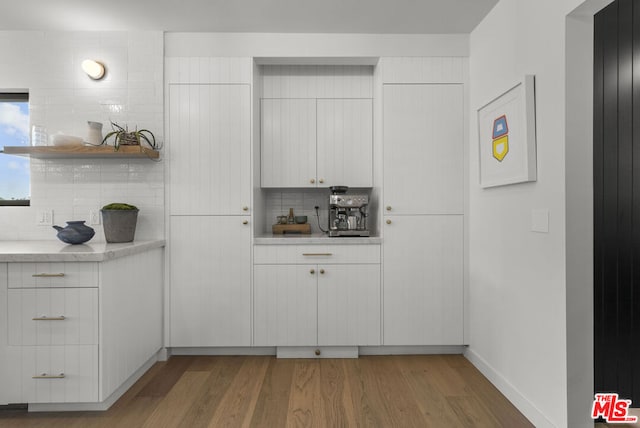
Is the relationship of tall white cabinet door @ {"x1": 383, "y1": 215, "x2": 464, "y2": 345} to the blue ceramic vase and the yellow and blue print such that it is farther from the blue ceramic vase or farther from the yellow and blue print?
the blue ceramic vase

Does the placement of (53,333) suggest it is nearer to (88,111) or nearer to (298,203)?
(88,111)

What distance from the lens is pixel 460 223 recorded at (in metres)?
2.98

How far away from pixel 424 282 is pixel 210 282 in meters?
1.63

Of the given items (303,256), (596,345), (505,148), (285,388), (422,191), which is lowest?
(285,388)

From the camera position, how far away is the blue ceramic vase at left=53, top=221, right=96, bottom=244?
99.0 inches

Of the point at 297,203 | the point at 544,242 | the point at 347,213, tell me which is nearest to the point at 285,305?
the point at 347,213

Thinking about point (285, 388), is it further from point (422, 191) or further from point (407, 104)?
point (407, 104)

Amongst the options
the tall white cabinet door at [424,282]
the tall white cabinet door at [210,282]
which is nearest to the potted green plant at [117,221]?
the tall white cabinet door at [210,282]

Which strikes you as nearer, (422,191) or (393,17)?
(393,17)

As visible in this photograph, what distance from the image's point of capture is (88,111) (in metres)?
2.97

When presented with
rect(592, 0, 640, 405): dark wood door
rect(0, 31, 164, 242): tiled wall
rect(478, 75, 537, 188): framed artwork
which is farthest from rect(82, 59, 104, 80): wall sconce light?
rect(592, 0, 640, 405): dark wood door

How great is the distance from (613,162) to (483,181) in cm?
77

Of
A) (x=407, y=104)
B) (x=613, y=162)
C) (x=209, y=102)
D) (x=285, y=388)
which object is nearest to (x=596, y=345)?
(x=613, y=162)

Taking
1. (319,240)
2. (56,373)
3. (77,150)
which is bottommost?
(56,373)
